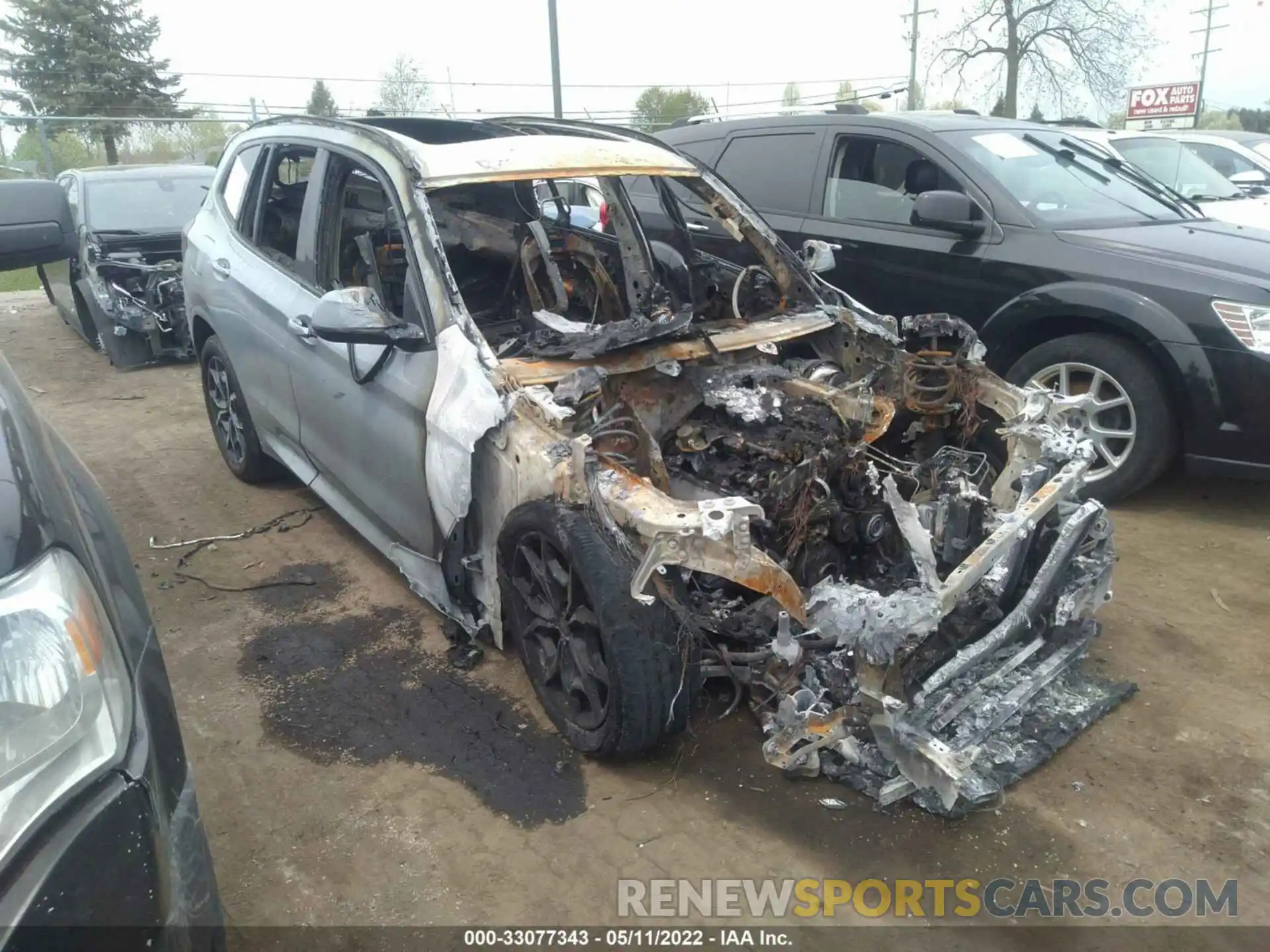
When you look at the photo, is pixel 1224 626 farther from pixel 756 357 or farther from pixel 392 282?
pixel 392 282

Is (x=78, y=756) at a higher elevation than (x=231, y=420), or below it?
higher

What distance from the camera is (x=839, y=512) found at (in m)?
3.01

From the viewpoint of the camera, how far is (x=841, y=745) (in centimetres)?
273

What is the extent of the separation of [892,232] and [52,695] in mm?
4993

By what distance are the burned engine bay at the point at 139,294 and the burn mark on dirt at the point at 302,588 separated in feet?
15.4

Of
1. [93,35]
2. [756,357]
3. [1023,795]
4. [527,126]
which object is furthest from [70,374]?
[93,35]

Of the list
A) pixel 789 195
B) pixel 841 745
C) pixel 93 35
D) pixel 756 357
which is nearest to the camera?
pixel 841 745

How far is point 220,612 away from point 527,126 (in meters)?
2.54

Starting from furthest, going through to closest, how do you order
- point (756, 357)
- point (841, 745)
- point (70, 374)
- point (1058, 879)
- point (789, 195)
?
point (70, 374) < point (789, 195) < point (756, 357) < point (841, 745) < point (1058, 879)

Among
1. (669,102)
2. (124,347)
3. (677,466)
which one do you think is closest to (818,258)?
(677,466)

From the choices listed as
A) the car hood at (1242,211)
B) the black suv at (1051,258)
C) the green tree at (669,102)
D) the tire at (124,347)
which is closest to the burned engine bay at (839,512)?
the black suv at (1051,258)

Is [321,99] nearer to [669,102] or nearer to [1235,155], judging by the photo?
[669,102]

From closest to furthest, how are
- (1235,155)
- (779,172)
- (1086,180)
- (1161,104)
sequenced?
(1086,180) → (779,172) → (1235,155) → (1161,104)

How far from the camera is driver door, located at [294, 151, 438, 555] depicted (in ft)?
10.7
